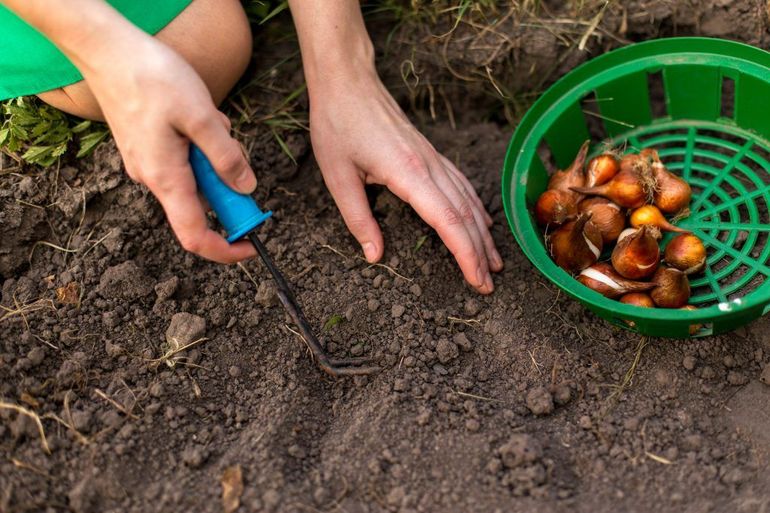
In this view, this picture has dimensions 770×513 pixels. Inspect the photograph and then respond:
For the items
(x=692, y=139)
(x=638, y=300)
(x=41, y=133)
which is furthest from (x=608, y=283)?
(x=41, y=133)

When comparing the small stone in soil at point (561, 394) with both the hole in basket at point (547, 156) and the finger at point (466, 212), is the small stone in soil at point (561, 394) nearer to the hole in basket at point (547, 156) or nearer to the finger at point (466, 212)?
the finger at point (466, 212)

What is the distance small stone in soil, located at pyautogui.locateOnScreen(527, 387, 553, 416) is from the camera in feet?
4.33

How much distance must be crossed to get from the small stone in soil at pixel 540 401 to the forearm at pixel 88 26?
34.2 inches

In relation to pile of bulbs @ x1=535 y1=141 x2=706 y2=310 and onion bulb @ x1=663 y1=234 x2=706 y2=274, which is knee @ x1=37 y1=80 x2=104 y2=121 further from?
onion bulb @ x1=663 y1=234 x2=706 y2=274

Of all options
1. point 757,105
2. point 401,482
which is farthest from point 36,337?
point 757,105

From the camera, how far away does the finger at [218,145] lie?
1.04 m

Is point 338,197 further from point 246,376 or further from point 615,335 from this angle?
point 615,335

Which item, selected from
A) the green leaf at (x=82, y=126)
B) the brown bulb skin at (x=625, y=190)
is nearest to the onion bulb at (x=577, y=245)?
the brown bulb skin at (x=625, y=190)

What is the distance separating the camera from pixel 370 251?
1500 millimetres

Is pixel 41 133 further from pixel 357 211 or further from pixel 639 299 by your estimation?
pixel 639 299

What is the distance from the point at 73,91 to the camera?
146 cm

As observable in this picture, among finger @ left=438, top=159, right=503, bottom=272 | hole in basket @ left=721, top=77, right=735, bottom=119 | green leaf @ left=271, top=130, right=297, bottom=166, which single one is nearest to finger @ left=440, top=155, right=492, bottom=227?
finger @ left=438, top=159, right=503, bottom=272

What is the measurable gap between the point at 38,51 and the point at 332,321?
738 millimetres

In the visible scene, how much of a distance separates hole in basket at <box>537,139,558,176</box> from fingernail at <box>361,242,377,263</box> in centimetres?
47
